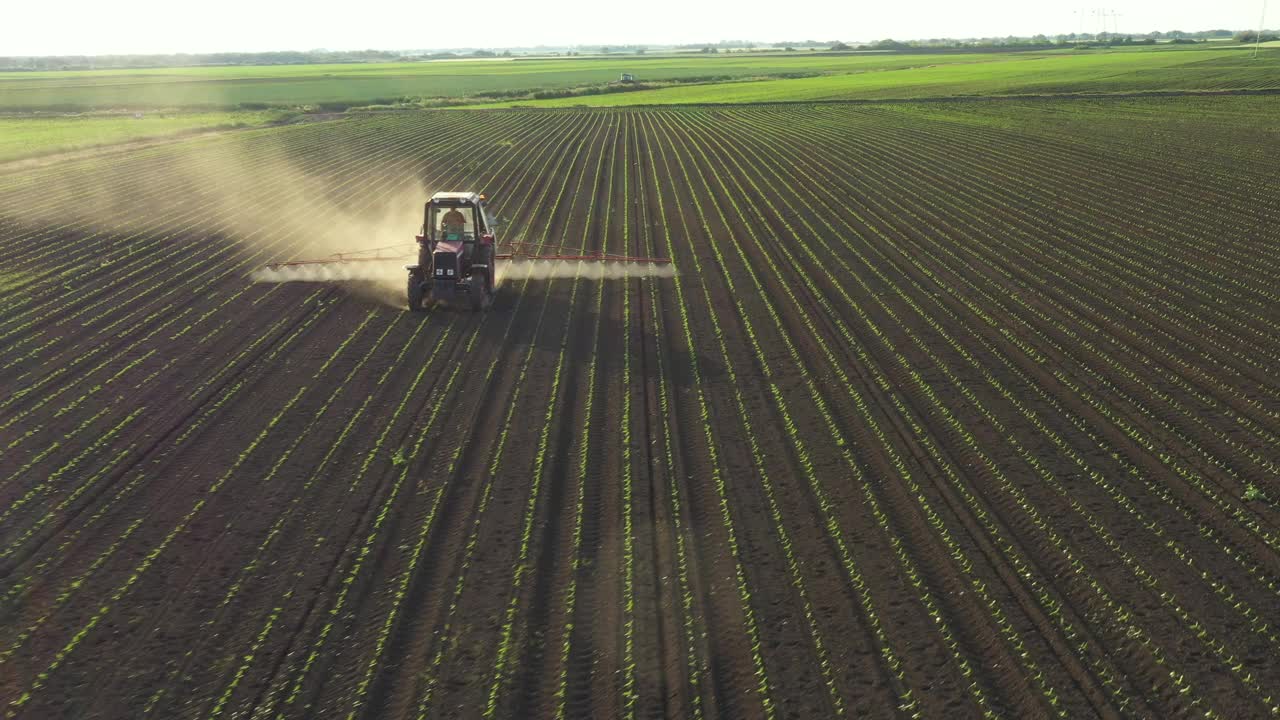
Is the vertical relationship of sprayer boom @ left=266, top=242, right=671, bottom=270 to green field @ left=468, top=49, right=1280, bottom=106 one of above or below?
below

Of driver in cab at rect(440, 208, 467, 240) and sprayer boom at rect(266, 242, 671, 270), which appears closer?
driver in cab at rect(440, 208, 467, 240)

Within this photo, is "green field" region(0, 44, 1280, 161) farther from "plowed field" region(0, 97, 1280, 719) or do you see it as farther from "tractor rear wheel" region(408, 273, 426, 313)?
"plowed field" region(0, 97, 1280, 719)

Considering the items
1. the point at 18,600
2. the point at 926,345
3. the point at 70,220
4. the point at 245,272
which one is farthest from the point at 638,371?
the point at 70,220

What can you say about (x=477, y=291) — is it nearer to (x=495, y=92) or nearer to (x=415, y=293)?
(x=415, y=293)

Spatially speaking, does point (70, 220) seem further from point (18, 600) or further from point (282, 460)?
point (18, 600)

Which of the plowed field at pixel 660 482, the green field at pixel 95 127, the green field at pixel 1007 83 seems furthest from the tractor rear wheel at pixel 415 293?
the green field at pixel 1007 83

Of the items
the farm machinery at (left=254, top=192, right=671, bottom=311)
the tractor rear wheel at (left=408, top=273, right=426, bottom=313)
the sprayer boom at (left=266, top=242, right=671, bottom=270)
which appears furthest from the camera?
the sprayer boom at (left=266, top=242, right=671, bottom=270)

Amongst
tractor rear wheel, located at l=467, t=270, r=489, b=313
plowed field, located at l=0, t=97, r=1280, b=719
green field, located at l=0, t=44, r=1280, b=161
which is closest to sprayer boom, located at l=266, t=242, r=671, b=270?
plowed field, located at l=0, t=97, r=1280, b=719
